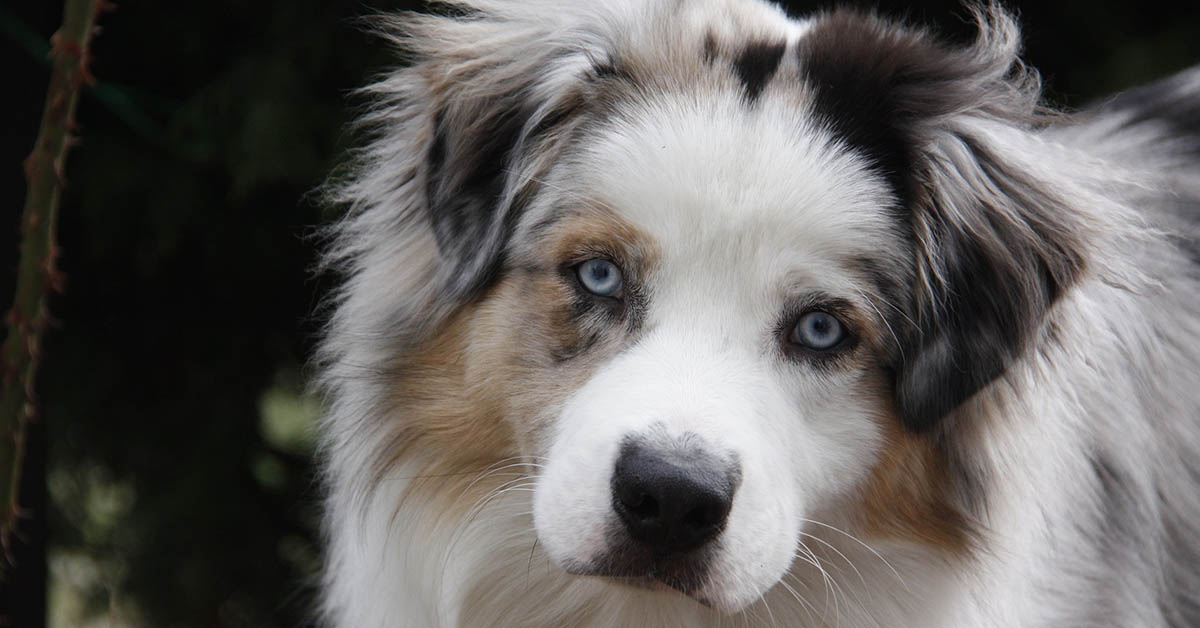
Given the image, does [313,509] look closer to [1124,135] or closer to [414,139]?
[414,139]

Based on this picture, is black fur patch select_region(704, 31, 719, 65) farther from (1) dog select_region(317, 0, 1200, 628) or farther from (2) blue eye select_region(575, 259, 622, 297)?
(2) blue eye select_region(575, 259, 622, 297)

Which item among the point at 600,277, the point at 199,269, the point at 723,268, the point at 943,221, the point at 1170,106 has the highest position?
the point at 1170,106

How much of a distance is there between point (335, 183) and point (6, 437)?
8.05ft

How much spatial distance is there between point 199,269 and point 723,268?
2986 millimetres

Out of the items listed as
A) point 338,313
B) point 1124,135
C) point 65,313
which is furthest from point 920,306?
point 65,313

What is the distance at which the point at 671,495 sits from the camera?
2.32m

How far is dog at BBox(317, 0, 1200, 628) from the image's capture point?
2523 millimetres

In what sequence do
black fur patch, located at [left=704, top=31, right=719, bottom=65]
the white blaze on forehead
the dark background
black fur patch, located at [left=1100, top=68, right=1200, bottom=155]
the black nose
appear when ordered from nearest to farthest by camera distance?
1. the black nose
2. the white blaze on forehead
3. black fur patch, located at [left=704, top=31, right=719, bottom=65]
4. black fur patch, located at [left=1100, top=68, right=1200, bottom=155]
5. the dark background

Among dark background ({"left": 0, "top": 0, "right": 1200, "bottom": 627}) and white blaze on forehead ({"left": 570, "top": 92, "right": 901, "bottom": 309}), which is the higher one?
white blaze on forehead ({"left": 570, "top": 92, "right": 901, "bottom": 309})

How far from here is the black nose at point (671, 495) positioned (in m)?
2.30

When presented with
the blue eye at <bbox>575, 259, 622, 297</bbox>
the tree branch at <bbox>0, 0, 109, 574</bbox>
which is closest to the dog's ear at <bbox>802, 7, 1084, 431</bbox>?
the blue eye at <bbox>575, 259, 622, 297</bbox>

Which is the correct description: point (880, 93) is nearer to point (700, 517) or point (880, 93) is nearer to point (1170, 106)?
point (700, 517)

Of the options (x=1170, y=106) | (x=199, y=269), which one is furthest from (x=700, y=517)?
(x=199, y=269)

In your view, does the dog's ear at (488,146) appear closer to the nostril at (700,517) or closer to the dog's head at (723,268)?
the dog's head at (723,268)
